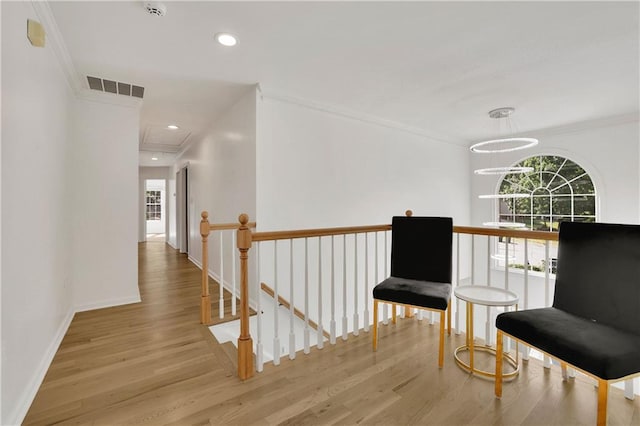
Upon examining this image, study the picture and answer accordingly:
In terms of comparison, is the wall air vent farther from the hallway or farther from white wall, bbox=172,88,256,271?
the hallway

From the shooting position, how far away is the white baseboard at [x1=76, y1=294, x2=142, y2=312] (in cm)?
316

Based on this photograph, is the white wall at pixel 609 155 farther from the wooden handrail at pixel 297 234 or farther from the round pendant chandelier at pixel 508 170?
the wooden handrail at pixel 297 234

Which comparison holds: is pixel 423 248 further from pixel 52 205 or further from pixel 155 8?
pixel 52 205

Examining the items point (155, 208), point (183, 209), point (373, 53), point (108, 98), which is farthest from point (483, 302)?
point (155, 208)

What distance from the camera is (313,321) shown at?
3652 mm

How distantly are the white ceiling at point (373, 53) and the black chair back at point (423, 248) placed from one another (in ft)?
5.02

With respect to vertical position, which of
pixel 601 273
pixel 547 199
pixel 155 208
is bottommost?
pixel 601 273

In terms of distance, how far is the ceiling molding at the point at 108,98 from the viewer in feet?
10.2

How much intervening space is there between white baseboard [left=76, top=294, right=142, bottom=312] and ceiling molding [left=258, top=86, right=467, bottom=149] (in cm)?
288

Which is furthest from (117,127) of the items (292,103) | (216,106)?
(292,103)

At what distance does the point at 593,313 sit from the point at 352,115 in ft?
11.0

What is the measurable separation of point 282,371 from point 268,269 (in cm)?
141

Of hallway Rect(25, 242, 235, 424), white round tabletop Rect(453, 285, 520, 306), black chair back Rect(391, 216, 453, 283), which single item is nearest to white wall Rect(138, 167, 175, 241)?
hallway Rect(25, 242, 235, 424)

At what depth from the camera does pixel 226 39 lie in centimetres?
231
